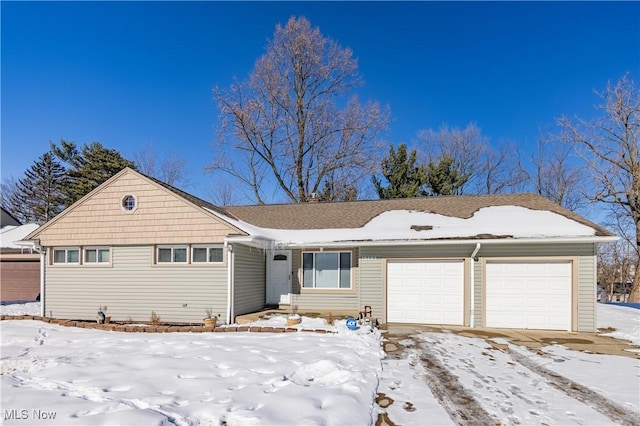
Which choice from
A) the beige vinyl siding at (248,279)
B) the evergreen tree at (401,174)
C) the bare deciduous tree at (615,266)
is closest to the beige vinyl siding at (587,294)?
the beige vinyl siding at (248,279)

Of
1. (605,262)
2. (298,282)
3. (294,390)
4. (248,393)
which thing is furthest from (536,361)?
(605,262)

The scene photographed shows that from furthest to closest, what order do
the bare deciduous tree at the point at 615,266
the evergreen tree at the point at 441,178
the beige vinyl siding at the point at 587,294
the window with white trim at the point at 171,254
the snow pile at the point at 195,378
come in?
the bare deciduous tree at the point at 615,266 → the evergreen tree at the point at 441,178 → the window with white trim at the point at 171,254 → the beige vinyl siding at the point at 587,294 → the snow pile at the point at 195,378

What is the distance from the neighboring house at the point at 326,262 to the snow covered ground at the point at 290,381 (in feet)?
6.99

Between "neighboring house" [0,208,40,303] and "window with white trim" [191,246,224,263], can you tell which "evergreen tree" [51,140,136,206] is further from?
"window with white trim" [191,246,224,263]

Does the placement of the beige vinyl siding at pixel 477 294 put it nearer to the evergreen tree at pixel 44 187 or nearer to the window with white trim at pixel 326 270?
the window with white trim at pixel 326 270

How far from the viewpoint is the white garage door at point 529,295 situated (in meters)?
9.21

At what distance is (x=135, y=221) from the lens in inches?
422

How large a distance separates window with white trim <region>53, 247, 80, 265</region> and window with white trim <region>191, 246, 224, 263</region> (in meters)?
3.90

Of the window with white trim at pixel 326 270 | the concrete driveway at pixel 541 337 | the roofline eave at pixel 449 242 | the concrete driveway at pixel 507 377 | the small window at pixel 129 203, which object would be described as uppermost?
the small window at pixel 129 203

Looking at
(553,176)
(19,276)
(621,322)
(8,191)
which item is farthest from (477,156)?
(8,191)

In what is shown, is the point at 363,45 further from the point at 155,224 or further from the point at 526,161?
the point at 155,224

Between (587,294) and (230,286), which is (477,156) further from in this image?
(230,286)

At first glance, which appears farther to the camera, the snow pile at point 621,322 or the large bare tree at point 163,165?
the large bare tree at point 163,165

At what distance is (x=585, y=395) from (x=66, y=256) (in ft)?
43.1
